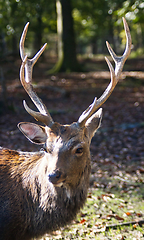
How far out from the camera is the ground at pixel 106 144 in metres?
4.02

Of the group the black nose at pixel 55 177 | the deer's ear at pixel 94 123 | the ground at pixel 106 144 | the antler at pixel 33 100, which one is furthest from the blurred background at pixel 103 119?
the antler at pixel 33 100

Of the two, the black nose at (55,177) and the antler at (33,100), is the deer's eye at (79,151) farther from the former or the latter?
the antler at (33,100)

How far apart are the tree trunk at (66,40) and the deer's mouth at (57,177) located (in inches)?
557

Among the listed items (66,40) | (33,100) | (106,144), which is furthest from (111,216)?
(66,40)

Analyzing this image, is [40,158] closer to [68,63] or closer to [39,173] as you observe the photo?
[39,173]

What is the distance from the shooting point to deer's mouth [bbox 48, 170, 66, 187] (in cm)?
272

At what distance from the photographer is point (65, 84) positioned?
46.5ft

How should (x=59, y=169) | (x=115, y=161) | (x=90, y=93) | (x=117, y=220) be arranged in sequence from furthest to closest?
1. (x=90, y=93)
2. (x=115, y=161)
3. (x=117, y=220)
4. (x=59, y=169)

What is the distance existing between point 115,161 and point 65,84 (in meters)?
8.54

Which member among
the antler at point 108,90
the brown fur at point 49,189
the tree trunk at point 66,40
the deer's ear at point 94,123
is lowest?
the brown fur at point 49,189

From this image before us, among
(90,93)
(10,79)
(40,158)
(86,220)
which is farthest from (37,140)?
(10,79)

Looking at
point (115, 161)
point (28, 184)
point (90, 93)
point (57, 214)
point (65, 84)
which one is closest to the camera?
point (57, 214)

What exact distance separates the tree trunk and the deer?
13358 mm

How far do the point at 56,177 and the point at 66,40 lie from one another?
1481 cm
